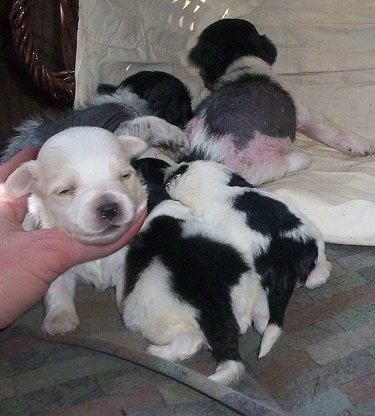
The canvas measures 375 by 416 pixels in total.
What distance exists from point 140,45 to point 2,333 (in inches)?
60.2

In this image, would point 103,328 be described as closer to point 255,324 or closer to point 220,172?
point 255,324

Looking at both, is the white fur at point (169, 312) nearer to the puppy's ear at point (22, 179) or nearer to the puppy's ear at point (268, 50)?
the puppy's ear at point (22, 179)

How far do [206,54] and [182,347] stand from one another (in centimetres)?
162

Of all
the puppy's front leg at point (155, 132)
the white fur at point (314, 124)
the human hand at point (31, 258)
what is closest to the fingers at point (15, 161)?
the human hand at point (31, 258)

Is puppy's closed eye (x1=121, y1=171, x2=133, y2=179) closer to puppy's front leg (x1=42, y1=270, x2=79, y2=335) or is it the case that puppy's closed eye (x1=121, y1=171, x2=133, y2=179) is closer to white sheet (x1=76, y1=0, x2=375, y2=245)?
puppy's front leg (x1=42, y1=270, x2=79, y2=335)

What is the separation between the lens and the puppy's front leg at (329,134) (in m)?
2.63

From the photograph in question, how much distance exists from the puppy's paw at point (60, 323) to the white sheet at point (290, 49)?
2.90ft

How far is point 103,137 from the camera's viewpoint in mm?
1787

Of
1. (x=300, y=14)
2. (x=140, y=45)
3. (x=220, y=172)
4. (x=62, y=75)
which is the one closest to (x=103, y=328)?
(x=220, y=172)

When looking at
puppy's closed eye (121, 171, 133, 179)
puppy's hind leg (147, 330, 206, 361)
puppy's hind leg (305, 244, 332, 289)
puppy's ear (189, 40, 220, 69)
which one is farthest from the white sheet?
puppy's hind leg (147, 330, 206, 361)

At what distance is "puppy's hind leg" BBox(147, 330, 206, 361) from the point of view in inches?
59.7

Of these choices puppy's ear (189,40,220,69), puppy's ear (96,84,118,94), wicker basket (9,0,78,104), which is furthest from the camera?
puppy's ear (189,40,220,69)

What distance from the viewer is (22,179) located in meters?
1.80

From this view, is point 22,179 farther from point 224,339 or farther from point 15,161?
point 224,339
